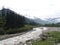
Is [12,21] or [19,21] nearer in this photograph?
[12,21]

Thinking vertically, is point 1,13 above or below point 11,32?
above

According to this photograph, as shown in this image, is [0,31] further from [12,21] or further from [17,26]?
[17,26]

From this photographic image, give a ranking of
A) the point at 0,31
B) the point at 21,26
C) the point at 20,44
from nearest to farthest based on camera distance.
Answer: the point at 20,44, the point at 0,31, the point at 21,26

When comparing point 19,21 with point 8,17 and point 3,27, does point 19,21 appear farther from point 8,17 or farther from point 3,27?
point 3,27

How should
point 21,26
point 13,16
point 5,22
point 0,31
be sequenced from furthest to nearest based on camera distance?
point 21,26 → point 13,16 → point 5,22 → point 0,31

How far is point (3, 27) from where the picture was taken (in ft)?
147

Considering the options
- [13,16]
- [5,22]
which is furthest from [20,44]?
[13,16]

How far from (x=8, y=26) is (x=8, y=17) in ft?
7.43

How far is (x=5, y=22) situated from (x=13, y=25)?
11.1ft

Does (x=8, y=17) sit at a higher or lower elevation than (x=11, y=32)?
higher

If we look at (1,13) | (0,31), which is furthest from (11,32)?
(1,13)

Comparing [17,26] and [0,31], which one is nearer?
[0,31]

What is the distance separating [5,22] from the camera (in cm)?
4688

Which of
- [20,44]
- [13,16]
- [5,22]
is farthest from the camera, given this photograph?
[13,16]
